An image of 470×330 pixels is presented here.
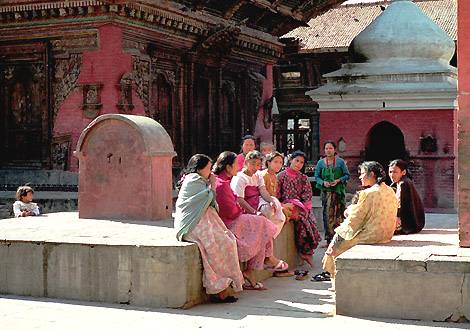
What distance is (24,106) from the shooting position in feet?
57.2

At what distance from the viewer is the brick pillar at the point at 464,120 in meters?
7.12

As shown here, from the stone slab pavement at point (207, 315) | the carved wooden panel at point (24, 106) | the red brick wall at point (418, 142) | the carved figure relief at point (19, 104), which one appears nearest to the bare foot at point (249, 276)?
the stone slab pavement at point (207, 315)

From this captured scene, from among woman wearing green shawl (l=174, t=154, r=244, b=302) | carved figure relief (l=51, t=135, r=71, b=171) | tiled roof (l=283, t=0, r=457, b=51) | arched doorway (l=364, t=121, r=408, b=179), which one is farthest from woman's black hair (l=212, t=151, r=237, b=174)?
tiled roof (l=283, t=0, r=457, b=51)

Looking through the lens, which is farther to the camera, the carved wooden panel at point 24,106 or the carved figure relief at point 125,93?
the carved wooden panel at point 24,106

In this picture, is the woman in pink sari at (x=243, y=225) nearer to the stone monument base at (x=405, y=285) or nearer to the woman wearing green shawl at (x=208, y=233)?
the woman wearing green shawl at (x=208, y=233)

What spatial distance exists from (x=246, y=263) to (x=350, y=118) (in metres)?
7.33

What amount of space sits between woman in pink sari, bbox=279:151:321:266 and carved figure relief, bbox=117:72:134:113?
665cm

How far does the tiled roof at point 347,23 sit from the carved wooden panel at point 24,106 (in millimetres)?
16571

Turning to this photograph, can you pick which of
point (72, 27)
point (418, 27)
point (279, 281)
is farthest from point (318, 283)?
point (72, 27)

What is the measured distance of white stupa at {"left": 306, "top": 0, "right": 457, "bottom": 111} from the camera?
1455cm

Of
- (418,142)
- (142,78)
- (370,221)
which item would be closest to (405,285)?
(370,221)

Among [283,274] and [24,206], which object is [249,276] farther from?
[24,206]

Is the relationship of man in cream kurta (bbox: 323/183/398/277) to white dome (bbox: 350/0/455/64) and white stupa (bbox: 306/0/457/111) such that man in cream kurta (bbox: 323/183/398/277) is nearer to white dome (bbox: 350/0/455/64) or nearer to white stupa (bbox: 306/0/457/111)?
white stupa (bbox: 306/0/457/111)

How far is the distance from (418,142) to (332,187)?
13.7ft
